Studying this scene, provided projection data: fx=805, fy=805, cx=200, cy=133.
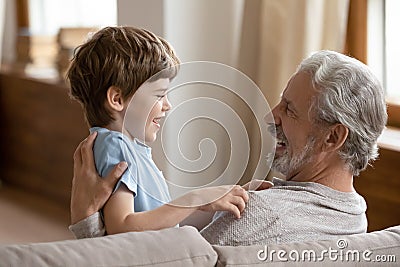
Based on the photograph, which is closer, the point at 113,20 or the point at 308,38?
the point at 308,38

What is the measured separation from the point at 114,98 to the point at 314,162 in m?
0.52

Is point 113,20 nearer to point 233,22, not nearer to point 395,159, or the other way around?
point 233,22

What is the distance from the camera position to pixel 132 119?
5.65ft

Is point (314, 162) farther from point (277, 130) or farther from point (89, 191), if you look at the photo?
point (89, 191)

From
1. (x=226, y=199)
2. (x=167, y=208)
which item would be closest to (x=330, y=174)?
(x=226, y=199)

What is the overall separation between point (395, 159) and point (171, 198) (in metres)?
1.44

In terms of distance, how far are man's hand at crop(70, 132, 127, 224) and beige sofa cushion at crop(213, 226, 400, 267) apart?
31 cm

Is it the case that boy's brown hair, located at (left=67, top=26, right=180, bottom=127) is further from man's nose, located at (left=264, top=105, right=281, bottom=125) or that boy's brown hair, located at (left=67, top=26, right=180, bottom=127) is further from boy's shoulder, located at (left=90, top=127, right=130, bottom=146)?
man's nose, located at (left=264, top=105, right=281, bottom=125)

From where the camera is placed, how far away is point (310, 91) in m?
1.91

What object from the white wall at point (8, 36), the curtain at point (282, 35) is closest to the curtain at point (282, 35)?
the curtain at point (282, 35)

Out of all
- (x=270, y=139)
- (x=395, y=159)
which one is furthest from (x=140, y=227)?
(x=395, y=159)

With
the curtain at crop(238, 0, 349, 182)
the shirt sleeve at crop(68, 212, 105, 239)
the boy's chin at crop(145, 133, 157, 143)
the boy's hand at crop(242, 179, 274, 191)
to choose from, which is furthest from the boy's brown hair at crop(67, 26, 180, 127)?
the curtain at crop(238, 0, 349, 182)

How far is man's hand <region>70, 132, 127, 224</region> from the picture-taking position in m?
1.72

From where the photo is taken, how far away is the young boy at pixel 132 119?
1.70 meters
